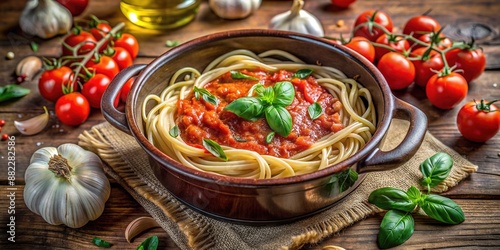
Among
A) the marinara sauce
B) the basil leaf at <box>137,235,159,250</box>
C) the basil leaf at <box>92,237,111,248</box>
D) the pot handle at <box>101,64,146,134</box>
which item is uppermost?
the pot handle at <box>101,64,146,134</box>

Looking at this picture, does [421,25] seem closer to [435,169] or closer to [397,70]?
[397,70]

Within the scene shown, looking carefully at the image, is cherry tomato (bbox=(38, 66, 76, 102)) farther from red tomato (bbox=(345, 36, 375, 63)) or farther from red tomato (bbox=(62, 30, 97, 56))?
red tomato (bbox=(345, 36, 375, 63))

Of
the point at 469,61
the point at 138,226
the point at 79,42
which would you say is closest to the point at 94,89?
the point at 79,42

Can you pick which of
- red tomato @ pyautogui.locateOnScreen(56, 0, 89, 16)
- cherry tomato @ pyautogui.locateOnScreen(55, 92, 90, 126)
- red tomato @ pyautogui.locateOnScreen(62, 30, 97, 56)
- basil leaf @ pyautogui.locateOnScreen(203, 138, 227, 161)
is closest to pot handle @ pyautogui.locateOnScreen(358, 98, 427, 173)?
basil leaf @ pyautogui.locateOnScreen(203, 138, 227, 161)

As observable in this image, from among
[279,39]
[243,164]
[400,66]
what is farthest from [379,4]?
[243,164]

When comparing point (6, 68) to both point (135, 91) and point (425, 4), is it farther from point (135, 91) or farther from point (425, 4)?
point (425, 4)
